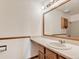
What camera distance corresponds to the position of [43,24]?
3.07 m

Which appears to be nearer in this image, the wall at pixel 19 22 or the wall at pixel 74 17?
the wall at pixel 74 17

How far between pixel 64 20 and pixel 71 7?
1.11ft

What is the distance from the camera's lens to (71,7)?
201 cm

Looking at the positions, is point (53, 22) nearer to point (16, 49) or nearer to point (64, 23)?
point (64, 23)

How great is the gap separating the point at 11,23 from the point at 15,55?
89 centimetres

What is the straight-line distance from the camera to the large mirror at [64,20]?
189 centimetres

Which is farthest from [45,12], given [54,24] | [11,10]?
[11,10]

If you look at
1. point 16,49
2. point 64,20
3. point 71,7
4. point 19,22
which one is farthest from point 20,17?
point 71,7

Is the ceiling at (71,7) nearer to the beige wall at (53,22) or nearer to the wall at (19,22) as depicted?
the beige wall at (53,22)

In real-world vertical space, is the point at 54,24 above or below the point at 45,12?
below

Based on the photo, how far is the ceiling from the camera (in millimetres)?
1871

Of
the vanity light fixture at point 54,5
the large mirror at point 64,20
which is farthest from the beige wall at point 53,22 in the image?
the vanity light fixture at point 54,5

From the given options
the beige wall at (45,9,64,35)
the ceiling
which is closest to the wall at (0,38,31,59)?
the beige wall at (45,9,64,35)

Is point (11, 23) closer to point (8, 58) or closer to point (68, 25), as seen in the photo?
point (8, 58)
